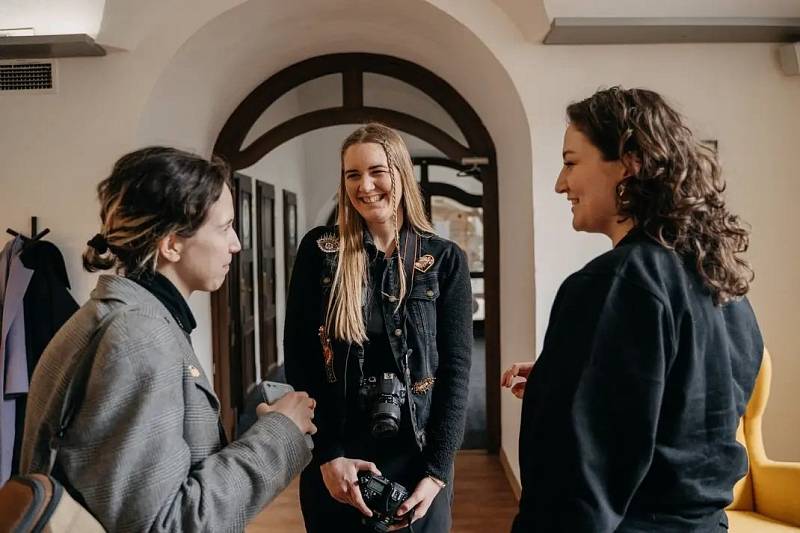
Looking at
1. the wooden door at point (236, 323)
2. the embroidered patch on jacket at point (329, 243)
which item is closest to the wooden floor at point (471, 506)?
the wooden door at point (236, 323)

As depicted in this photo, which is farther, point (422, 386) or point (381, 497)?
point (422, 386)

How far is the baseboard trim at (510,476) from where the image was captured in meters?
3.29

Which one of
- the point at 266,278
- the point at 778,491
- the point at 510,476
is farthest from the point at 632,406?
the point at 266,278

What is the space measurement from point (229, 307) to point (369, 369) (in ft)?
8.88

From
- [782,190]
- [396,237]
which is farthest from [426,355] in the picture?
[782,190]

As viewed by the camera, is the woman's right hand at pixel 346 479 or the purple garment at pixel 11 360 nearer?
the woman's right hand at pixel 346 479

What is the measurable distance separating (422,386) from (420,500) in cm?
27

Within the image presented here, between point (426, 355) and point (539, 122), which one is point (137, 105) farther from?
point (426, 355)

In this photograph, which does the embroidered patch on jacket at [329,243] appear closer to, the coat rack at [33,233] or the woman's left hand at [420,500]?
the woman's left hand at [420,500]

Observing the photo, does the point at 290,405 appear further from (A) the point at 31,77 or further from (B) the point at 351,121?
(B) the point at 351,121

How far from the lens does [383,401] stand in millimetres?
1439

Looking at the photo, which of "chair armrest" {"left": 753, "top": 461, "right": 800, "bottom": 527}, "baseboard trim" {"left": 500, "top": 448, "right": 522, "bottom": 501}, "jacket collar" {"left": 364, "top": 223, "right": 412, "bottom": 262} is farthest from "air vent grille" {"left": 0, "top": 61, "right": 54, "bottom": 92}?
"chair armrest" {"left": 753, "top": 461, "right": 800, "bottom": 527}

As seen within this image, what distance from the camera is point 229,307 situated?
13.2ft

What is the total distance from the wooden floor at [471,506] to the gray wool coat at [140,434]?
2.30m
